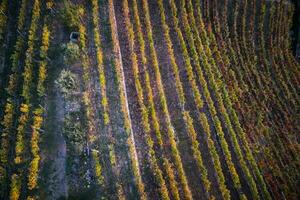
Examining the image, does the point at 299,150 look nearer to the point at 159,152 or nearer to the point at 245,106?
the point at 245,106

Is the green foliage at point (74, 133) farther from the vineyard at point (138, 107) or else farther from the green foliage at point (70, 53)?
the green foliage at point (70, 53)

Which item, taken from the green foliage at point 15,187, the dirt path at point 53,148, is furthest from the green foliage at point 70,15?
the green foliage at point 15,187

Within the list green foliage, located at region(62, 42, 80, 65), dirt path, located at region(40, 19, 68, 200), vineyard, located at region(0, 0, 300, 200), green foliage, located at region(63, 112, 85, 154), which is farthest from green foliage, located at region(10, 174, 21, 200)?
green foliage, located at region(62, 42, 80, 65)

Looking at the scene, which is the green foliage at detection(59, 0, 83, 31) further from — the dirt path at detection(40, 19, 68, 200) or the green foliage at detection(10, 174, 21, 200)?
the green foliage at detection(10, 174, 21, 200)

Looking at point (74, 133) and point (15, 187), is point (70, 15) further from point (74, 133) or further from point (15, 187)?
point (15, 187)

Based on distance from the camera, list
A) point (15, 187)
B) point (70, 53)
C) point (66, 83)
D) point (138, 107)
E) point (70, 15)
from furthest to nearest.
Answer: point (70, 15)
point (70, 53)
point (138, 107)
point (66, 83)
point (15, 187)

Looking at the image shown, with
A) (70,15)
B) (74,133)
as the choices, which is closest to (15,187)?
(74,133)

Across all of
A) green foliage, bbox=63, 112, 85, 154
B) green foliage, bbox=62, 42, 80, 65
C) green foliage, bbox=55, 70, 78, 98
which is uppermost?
green foliage, bbox=62, 42, 80, 65

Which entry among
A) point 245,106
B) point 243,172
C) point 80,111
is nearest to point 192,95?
point 245,106
